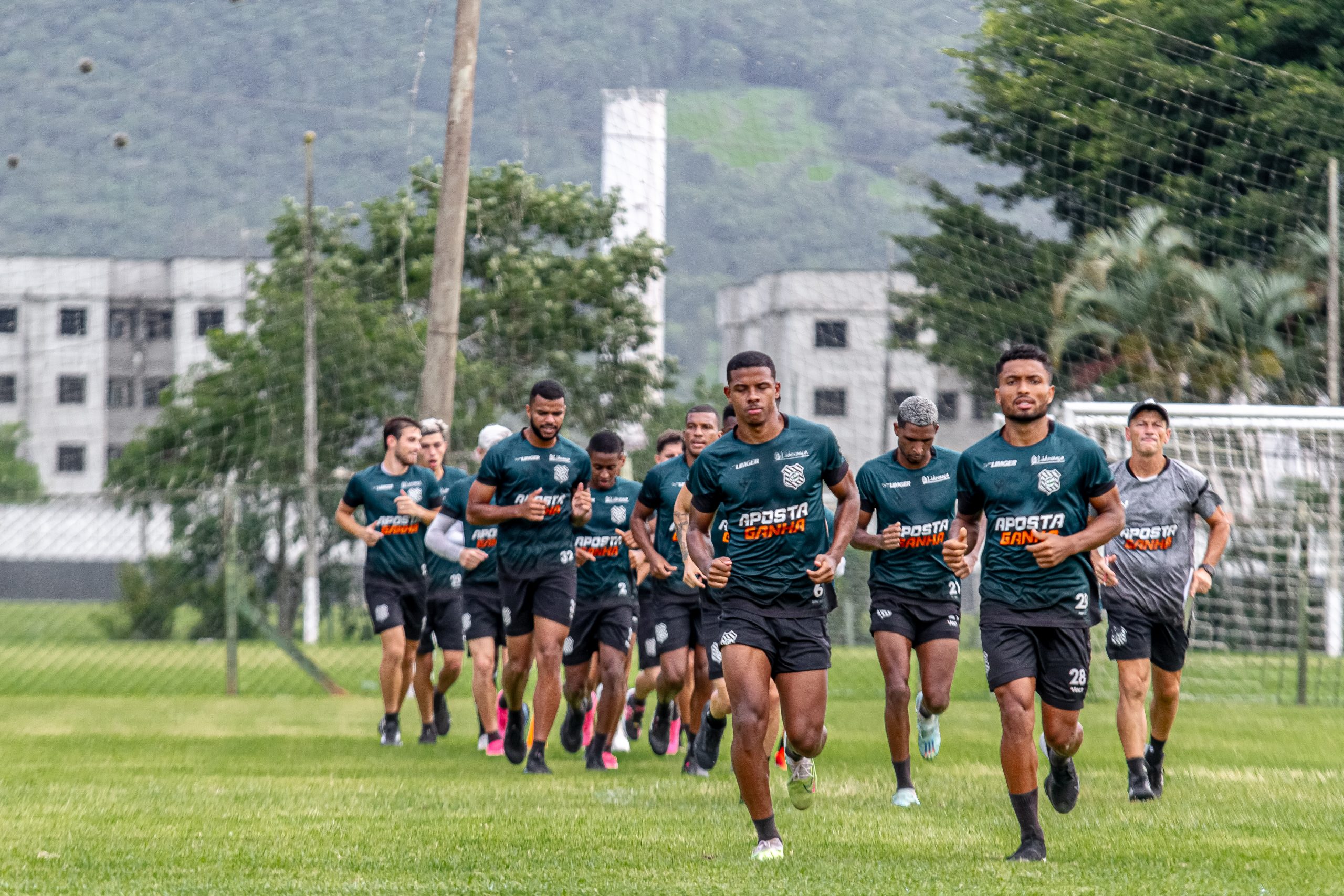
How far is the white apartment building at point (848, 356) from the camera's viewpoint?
31203 mm

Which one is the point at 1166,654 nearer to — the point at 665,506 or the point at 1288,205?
the point at 665,506

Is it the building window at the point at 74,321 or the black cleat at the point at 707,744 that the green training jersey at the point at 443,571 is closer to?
the black cleat at the point at 707,744

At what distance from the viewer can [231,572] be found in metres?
19.0

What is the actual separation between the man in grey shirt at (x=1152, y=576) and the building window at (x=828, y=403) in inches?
843

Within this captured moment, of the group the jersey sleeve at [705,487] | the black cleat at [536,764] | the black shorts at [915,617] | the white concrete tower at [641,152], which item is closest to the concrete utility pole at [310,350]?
the white concrete tower at [641,152]

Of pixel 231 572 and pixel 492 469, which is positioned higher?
pixel 492 469

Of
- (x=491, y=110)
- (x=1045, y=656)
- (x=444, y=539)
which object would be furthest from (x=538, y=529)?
(x=491, y=110)

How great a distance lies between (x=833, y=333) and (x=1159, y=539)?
1960 cm

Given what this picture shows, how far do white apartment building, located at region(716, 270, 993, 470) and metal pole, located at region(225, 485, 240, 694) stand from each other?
12.5 metres

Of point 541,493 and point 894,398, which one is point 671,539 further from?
point 894,398

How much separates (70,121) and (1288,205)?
79.6 ft

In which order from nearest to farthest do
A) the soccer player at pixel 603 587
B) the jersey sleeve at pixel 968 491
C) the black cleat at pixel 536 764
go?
the jersey sleeve at pixel 968 491 < the black cleat at pixel 536 764 < the soccer player at pixel 603 587

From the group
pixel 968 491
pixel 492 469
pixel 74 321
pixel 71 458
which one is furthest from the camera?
pixel 71 458

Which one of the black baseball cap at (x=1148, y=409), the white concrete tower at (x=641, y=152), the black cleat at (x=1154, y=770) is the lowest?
the black cleat at (x=1154, y=770)
